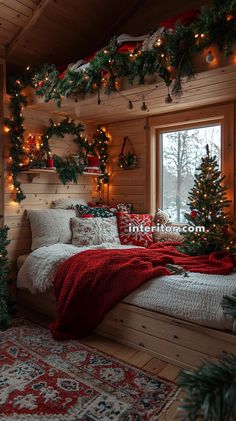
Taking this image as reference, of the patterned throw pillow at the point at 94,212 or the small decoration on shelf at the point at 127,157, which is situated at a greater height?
the small decoration on shelf at the point at 127,157

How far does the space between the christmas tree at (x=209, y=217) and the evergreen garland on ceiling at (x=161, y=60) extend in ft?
3.04

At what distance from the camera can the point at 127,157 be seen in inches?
152

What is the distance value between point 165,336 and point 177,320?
162 millimetres

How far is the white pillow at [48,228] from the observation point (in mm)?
3189

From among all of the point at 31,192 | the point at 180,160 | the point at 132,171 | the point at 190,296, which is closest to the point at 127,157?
the point at 132,171

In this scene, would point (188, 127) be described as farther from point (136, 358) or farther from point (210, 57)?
point (136, 358)

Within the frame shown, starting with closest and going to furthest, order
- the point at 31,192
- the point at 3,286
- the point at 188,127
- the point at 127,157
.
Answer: the point at 3,286
the point at 31,192
the point at 188,127
the point at 127,157

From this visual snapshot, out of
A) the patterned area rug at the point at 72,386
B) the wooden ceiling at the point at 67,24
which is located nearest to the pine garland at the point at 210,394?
the patterned area rug at the point at 72,386

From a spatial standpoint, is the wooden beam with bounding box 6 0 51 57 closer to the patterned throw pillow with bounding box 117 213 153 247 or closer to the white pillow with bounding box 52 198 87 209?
the white pillow with bounding box 52 198 87 209

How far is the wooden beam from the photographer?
2798 millimetres

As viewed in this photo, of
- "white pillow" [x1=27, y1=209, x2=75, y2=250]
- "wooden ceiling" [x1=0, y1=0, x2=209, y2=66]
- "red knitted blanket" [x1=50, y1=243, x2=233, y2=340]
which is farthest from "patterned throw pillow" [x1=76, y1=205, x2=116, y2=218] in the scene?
"wooden ceiling" [x1=0, y1=0, x2=209, y2=66]

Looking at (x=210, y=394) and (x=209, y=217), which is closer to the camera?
(x=210, y=394)

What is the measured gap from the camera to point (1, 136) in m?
3.11

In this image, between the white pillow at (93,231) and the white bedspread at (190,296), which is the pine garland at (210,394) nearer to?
the white bedspread at (190,296)
